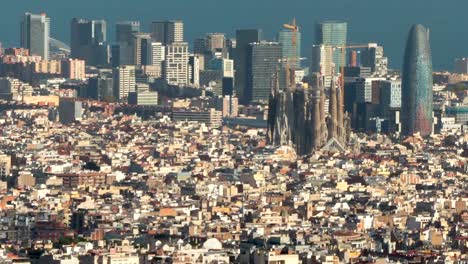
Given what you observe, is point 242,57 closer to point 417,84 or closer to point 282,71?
point 282,71

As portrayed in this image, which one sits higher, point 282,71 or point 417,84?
point 282,71

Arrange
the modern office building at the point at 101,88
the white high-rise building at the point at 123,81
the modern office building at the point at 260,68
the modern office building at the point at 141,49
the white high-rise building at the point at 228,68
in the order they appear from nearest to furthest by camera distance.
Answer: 1. the modern office building at the point at 260,68
2. the modern office building at the point at 101,88
3. the white high-rise building at the point at 123,81
4. the white high-rise building at the point at 228,68
5. the modern office building at the point at 141,49

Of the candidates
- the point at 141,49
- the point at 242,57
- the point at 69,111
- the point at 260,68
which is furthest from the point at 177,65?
the point at 69,111

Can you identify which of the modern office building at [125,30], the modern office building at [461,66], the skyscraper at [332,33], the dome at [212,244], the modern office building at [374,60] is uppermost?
the skyscraper at [332,33]

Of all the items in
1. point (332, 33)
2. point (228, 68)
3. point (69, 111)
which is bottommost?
point (69, 111)

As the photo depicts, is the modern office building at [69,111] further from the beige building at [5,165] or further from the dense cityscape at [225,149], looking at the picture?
the beige building at [5,165]

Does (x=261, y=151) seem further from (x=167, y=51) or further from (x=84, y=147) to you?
(x=167, y=51)

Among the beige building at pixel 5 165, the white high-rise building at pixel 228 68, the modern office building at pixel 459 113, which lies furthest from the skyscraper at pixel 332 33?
the beige building at pixel 5 165
